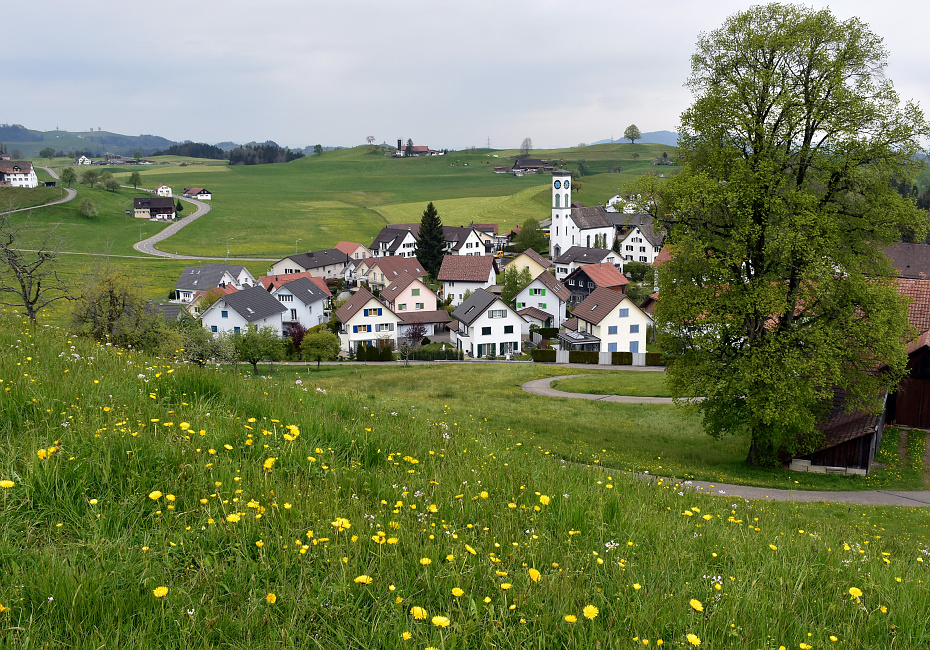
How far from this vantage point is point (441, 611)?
177 inches

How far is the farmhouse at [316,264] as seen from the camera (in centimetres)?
11538

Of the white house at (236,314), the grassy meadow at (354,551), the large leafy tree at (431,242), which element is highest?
the large leafy tree at (431,242)

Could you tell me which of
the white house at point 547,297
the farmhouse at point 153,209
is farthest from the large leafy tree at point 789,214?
the farmhouse at point 153,209

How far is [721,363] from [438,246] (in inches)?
3793

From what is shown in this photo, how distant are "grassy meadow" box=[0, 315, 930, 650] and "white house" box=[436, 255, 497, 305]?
8978 cm

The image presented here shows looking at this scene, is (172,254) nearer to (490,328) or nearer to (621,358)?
(490,328)

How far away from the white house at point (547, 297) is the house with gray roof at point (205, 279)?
43.5 m

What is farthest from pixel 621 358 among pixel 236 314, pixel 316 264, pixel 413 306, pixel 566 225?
pixel 566 225

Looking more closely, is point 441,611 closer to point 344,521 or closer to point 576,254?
point 344,521

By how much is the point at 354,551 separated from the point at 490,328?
6738 centimetres

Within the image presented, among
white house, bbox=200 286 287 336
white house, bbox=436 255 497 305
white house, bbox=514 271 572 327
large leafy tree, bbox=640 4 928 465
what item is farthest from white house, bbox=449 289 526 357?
large leafy tree, bbox=640 4 928 465

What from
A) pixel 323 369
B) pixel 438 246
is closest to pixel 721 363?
pixel 323 369

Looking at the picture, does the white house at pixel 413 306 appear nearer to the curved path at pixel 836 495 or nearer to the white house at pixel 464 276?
the white house at pixel 464 276

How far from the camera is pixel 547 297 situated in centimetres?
8738
